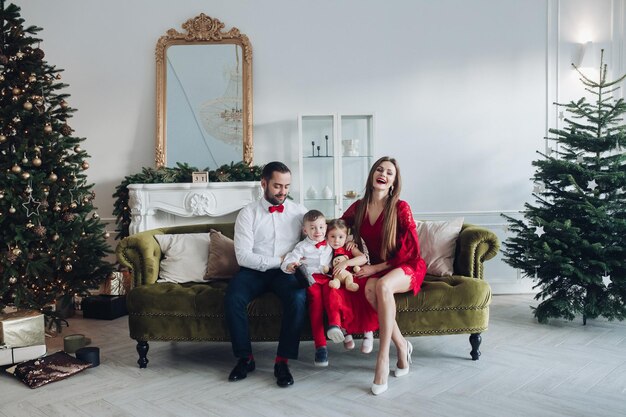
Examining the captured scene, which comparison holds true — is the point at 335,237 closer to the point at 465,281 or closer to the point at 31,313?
the point at 465,281

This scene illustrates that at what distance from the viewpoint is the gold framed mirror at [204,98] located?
543 cm

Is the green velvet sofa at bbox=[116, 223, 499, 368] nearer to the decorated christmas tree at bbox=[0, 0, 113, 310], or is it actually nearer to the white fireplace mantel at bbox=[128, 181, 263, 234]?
the decorated christmas tree at bbox=[0, 0, 113, 310]

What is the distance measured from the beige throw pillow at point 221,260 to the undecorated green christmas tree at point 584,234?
7.38 feet

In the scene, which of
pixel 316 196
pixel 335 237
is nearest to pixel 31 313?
pixel 335 237

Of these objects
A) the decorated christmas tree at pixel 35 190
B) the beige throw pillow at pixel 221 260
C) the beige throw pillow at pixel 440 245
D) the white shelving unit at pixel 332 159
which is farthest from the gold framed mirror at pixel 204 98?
the beige throw pillow at pixel 440 245

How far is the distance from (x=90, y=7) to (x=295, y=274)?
386cm

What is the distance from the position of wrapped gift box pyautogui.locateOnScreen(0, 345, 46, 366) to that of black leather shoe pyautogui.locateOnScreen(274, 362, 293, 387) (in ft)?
5.10

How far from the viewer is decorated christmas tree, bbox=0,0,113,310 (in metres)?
4.15

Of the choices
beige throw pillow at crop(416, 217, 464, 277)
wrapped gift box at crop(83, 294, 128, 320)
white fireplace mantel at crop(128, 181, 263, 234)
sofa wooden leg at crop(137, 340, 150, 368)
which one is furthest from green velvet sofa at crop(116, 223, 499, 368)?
white fireplace mantel at crop(128, 181, 263, 234)

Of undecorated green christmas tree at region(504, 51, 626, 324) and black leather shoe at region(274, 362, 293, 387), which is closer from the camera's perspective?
black leather shoe at region(274, 362, 293, 387)

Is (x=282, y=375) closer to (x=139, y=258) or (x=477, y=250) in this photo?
(x=139, y=258)

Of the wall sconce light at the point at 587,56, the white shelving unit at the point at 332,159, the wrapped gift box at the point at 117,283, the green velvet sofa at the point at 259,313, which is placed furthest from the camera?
the wall sconce light at the point at 587,56

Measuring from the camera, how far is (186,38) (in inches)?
213

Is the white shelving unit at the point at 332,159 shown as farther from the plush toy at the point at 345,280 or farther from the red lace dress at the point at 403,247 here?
the plush toy at the point at 345,280
